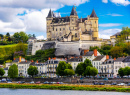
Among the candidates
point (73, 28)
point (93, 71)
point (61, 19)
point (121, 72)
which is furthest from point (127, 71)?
point (61, 19)

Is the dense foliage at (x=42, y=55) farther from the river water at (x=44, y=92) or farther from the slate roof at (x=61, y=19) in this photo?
the river water at (x=44, y=92)

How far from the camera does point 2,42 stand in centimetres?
15538

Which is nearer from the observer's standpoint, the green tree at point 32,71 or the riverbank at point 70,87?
the riverbank at point 70,87

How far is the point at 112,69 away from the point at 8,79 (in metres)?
24.0

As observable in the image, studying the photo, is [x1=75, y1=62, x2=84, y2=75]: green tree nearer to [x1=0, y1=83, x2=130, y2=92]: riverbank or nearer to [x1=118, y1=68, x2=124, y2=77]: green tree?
[x1=118, y1=68, x2=124, y2=77]: green tree

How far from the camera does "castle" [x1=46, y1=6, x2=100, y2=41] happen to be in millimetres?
119062

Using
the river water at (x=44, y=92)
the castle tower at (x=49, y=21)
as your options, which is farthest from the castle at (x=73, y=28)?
the river water at (x=44, y=92)

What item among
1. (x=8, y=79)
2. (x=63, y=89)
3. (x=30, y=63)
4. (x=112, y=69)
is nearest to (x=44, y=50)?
(x=30, y=63)

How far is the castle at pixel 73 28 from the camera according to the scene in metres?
119

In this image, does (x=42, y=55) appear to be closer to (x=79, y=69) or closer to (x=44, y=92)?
(x=79, y=69)

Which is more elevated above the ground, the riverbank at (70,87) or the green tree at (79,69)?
the green tree at (79,69)

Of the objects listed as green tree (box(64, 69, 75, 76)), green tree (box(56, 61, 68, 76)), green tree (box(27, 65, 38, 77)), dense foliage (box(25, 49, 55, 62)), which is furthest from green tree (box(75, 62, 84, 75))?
dense foliage (box(25, 49, 55, 62))

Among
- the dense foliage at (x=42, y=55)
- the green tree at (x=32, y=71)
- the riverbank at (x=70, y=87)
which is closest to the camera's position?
the riverbank at (x=70, y=87)

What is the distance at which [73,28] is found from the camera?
4803 inches
